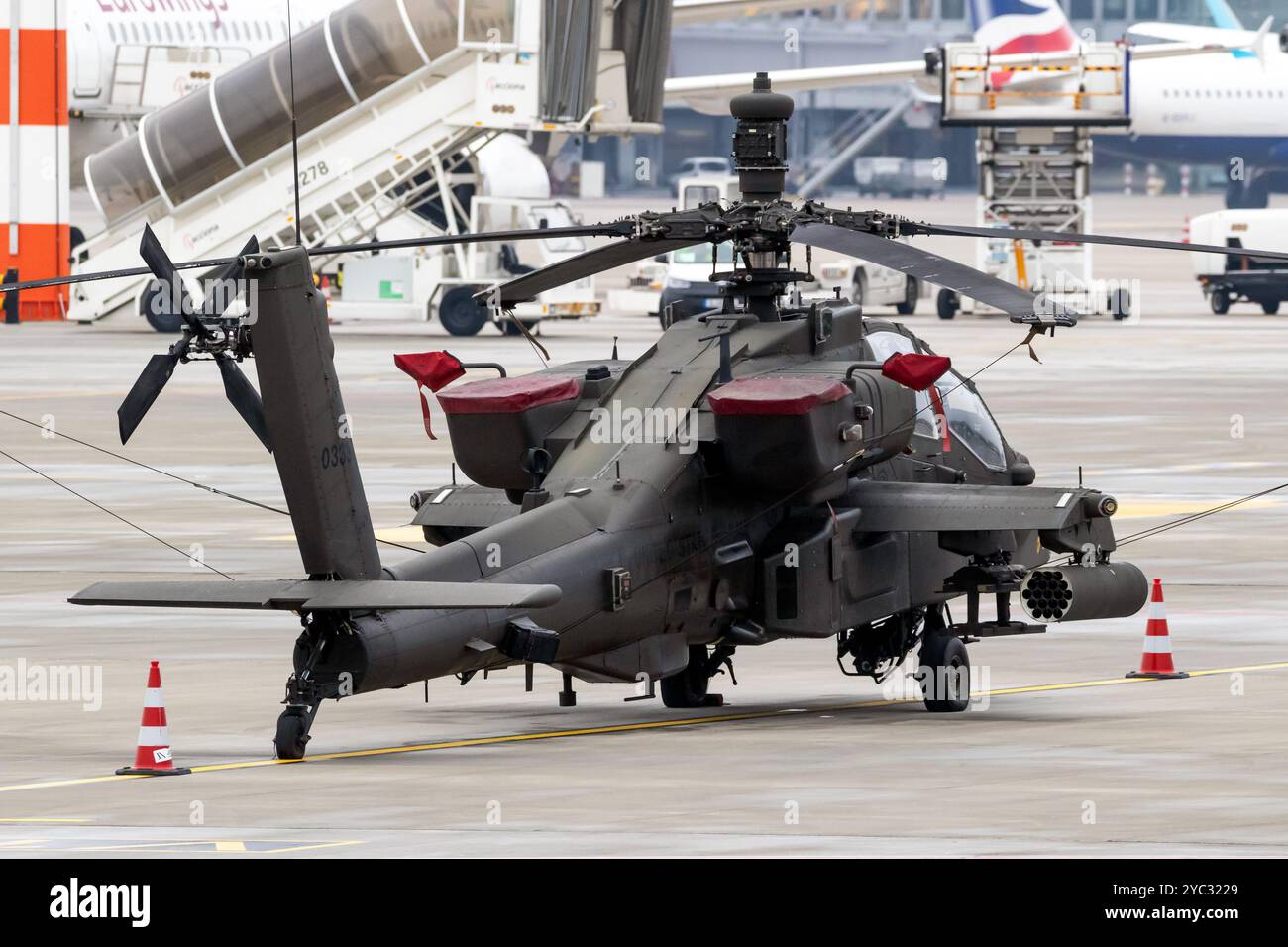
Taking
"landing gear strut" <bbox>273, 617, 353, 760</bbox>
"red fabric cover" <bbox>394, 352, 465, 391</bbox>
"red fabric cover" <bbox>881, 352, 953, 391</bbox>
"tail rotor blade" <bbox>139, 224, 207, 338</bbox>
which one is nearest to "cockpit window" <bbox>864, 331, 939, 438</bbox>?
"red fabric cover" <bbox>881, 352, 953, 391</bbox>

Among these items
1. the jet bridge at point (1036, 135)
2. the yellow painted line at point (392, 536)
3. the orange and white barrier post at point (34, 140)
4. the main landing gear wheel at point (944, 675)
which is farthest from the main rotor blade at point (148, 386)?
the jet bridge at point (1036, 135)

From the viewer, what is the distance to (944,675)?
20062 mm

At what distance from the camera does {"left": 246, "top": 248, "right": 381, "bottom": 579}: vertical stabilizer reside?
52.4ft

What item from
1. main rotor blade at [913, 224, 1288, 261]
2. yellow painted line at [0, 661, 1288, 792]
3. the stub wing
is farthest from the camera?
the stub wing

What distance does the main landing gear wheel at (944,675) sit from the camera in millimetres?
19953

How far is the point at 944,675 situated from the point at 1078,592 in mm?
1166

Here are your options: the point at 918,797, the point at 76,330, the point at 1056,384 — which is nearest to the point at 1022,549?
the point at 918,797

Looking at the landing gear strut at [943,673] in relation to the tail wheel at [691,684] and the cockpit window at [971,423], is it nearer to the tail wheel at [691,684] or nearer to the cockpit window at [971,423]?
the tail wheel at [691,684]

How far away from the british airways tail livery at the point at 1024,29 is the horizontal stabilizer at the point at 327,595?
76711mm

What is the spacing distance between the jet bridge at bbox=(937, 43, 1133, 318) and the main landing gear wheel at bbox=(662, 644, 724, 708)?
5635cm

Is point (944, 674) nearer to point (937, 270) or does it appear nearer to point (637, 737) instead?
point (637, 737)

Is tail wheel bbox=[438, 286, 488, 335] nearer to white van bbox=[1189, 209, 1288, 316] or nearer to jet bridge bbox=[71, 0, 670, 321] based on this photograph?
jet bridge bbox=[71, 0, 670, 321]

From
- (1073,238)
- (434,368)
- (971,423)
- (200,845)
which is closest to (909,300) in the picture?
(971,423)

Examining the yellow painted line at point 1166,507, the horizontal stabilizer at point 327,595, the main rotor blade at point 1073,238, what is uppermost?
the main rotor blade at point 1073,238
